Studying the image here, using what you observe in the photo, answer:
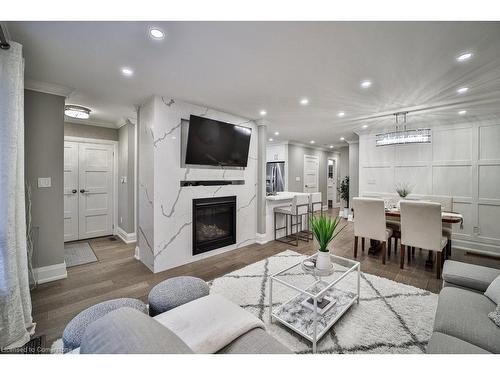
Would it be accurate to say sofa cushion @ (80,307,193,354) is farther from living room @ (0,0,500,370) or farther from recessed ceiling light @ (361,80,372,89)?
recessed ceiling light @ (361,80,372,89)

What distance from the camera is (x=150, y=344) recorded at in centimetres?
69

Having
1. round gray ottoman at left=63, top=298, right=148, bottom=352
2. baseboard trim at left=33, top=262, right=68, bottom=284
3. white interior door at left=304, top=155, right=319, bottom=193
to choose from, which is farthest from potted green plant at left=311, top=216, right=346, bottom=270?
white interior door at left=304, top=155, right=319, bottom=193

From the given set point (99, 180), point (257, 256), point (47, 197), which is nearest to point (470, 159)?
point (257, 256)

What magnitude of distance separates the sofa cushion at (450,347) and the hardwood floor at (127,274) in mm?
1761

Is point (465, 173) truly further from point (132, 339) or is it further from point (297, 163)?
point (132, 339)

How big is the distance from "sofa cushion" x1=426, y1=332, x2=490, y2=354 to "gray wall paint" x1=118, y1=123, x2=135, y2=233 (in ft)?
14.8

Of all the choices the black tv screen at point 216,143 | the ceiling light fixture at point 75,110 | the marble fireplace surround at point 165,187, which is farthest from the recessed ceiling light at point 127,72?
the ceiling light fixture at point 75,110

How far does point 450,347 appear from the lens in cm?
103

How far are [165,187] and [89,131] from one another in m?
2.79

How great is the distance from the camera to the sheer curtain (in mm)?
1581

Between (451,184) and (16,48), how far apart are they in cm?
648

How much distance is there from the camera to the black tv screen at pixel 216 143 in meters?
3.17

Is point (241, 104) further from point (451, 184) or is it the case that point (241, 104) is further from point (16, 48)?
point (451, 184)

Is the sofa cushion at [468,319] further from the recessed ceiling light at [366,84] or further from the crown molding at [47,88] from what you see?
the crown molding at [47,88]
